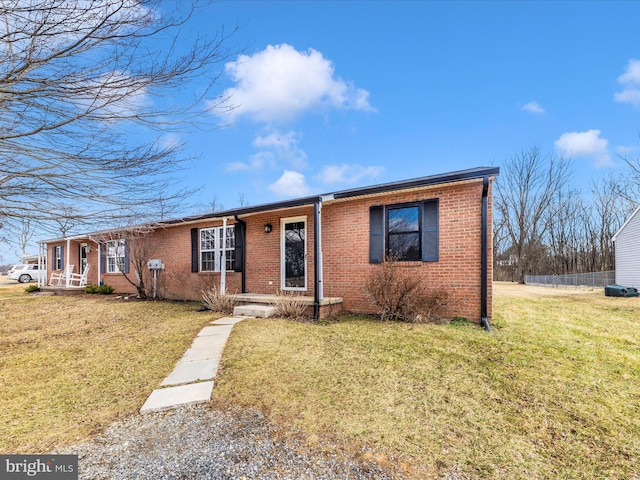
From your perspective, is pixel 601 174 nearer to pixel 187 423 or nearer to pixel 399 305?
pixel 399 305

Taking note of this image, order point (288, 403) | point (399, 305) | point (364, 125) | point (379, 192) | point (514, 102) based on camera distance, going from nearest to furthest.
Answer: point (288, 403), point (399, 305), point (379, 192), point (514, 102), point (364, 125)

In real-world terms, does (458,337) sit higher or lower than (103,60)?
lower

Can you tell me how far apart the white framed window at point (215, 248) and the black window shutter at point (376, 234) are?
16.0ft

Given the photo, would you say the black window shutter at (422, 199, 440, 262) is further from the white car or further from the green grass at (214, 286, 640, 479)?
the white car

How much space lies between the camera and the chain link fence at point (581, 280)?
19.8 meters

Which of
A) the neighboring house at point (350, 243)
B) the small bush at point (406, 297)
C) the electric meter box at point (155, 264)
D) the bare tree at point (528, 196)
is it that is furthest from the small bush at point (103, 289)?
the bare tree at point (528, 196)

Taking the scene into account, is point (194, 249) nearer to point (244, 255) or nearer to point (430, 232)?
point (244, 255)

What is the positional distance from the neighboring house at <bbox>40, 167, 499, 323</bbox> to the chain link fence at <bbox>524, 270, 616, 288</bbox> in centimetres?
1967

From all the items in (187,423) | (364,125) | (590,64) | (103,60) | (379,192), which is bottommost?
(187,423)

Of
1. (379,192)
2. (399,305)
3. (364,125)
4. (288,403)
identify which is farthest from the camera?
(364,125)

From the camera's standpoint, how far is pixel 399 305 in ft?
21.7

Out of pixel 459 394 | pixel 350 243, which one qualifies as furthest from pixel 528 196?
Result: pixel 459 394

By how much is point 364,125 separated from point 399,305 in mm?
9875

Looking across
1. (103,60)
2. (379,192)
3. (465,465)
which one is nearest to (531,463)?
(465,465)
